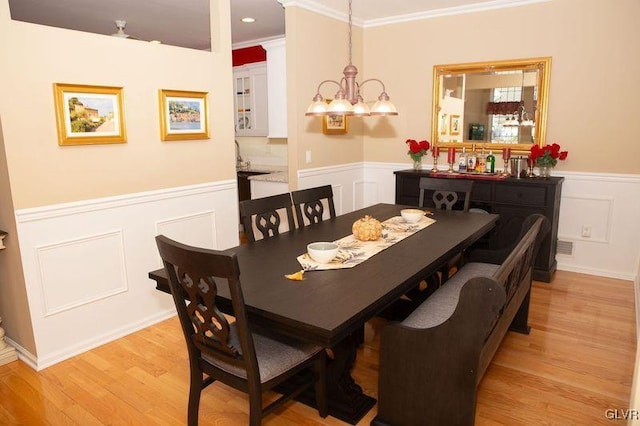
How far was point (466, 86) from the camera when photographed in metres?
4.63

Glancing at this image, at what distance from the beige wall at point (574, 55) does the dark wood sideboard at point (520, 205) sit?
0.51m

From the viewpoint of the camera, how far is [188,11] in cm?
456

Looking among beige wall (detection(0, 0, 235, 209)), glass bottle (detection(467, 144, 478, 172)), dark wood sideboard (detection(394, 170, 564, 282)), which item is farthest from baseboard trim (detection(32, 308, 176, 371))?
glass bottle (detection(467, 144, 478, 172))

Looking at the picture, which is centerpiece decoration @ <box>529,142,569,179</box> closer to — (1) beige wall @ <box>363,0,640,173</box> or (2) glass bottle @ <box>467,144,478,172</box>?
(1) beige wall @ <box>363,0,640,173</box>

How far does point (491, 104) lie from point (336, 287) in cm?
341

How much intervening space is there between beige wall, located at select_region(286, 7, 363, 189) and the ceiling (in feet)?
0.54

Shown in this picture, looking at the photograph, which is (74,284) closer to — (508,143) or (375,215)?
(375,215)

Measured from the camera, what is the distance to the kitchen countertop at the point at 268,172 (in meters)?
4.93

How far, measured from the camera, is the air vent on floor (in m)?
4.33

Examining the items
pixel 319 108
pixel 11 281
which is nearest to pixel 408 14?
pixel 319 108

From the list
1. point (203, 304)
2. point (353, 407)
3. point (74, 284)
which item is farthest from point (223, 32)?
point (353, 407)

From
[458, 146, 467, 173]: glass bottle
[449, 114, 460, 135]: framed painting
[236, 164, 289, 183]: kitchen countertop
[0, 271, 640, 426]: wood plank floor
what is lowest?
[0, 271, 640, 426]: wood plank floor

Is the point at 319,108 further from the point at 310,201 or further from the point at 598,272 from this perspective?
the point at 598,272

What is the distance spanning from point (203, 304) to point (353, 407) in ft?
3.13
